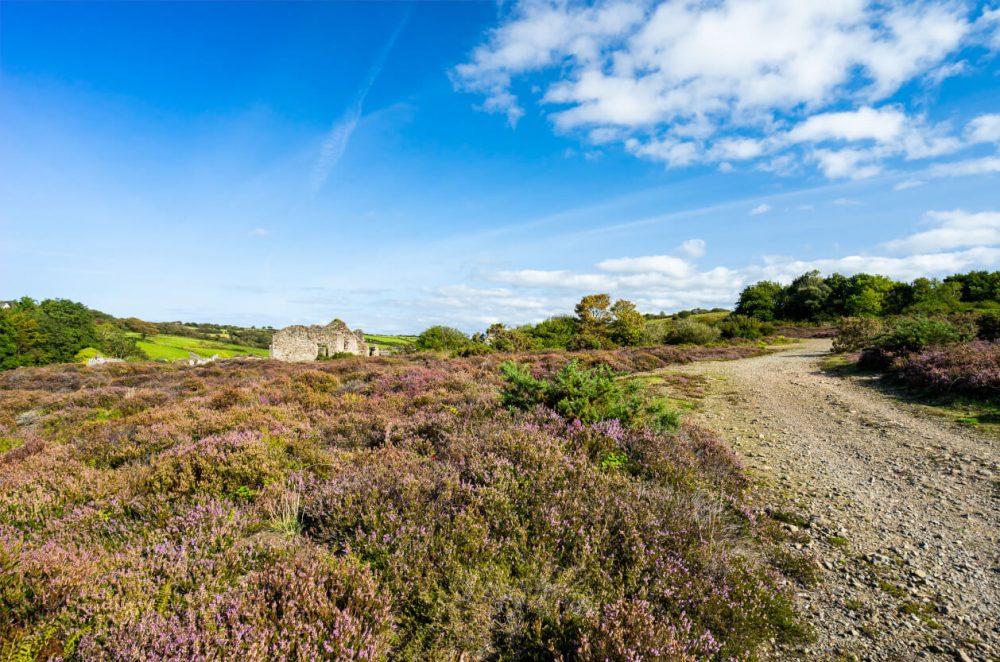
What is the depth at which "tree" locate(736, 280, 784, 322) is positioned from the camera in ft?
197

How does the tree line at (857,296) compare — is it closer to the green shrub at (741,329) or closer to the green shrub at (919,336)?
the green shrub at (741,329)

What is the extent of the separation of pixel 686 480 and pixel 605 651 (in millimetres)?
2927

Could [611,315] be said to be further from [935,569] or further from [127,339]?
[127,339]

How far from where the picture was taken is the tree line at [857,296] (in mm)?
43062

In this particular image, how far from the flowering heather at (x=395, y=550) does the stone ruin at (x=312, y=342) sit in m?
33.6

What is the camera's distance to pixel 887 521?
15.6 feet

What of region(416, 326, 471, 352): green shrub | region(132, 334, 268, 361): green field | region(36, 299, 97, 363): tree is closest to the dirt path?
region(416, 326, 471, 352): green shrub

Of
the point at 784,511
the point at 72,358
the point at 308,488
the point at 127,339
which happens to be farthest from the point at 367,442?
the point at 127,339

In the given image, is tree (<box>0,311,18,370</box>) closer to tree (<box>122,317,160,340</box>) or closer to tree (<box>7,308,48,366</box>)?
tree (<box>7,308,48,366</box>)

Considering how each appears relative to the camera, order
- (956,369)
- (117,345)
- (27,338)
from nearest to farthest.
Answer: (956,369)
(27,338)
(117,345)

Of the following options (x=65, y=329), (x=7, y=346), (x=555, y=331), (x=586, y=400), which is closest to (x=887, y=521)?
(x=586, y=400)

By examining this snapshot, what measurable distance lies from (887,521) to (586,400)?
3877 millimetres

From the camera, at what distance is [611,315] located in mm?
42250

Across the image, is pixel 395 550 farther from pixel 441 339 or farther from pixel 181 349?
pixel 181 349
